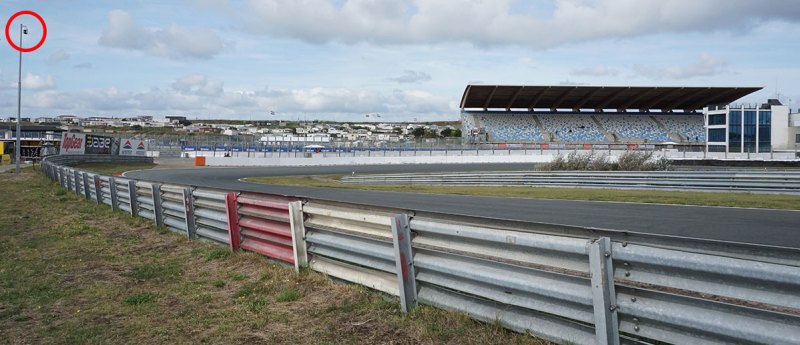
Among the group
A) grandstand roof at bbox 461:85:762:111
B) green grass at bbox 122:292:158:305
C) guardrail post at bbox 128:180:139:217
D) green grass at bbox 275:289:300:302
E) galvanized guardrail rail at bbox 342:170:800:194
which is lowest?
galvanized guardrail rail at bbox 342:170:800:194

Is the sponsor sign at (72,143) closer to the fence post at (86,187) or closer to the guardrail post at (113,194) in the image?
the fence post at (86,187)

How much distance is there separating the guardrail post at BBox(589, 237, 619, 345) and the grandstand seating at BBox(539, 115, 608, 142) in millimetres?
79698

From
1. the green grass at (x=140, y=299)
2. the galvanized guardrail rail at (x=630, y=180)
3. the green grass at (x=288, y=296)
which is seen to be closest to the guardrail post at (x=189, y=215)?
the green grass at (x=140, y=299)

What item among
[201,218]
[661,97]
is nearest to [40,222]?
[201,218]

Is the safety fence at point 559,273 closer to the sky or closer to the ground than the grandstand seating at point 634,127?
closer to the sky

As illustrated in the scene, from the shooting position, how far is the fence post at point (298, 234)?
7438 mm

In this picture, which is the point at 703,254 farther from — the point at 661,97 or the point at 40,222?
the point at 661,97

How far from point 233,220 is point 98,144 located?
54.2m

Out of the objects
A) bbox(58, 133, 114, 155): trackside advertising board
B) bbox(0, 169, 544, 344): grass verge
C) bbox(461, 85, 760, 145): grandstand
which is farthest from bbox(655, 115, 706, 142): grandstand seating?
bbox(0, 169, 544, 344): grass verge

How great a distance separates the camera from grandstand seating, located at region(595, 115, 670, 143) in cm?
8169

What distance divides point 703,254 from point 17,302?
673cm

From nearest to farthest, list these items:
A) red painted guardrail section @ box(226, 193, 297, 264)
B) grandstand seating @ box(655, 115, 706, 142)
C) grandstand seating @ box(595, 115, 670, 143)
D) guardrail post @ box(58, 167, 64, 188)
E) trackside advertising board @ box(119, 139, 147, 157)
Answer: red painted guardrail section @ box(226, 193, 297, 264), guardrail post @ box(58, 167, 64, 188), trackside advertising board @ box(119, 139, 147, 157), grandstand seating @ box(595, 115, 670, 143), grandstand seating @ box(655, 115, 706, 142)

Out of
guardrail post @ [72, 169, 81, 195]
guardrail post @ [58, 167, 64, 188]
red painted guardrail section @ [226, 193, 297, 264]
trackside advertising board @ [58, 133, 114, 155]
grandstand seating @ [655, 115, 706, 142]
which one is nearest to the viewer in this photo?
red painted guardrail section @ [226, 193, 297, 264]

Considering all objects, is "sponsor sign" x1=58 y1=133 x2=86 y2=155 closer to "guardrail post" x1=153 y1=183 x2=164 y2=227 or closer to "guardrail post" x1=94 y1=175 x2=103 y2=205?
"guardrail post" x1=94 y1=175 x2=103 y2=205
